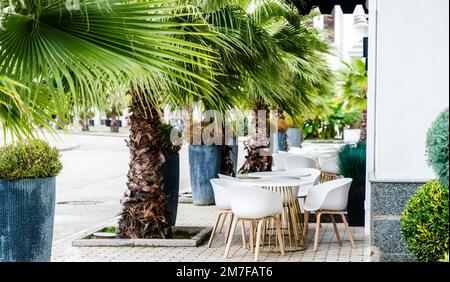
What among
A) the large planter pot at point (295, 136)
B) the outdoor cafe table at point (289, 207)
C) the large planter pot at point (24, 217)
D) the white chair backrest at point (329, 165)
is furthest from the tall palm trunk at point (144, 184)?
the large planter pot at point (295, 136)

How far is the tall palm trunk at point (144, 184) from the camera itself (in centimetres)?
948

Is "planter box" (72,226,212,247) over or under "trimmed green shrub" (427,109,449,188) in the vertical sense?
under

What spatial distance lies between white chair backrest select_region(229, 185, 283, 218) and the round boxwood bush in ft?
9.27

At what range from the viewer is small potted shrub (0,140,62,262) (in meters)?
6.85

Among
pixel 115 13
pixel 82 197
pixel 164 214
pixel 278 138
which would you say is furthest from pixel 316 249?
pixel 278 138

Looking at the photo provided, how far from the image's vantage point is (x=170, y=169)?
10688mm

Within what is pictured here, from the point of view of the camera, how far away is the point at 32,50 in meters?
5.26

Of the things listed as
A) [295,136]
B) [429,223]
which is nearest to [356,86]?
[295,136]

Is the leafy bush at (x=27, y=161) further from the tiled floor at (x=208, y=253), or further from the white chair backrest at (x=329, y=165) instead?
the white chair backrest at (x=329, y=165)

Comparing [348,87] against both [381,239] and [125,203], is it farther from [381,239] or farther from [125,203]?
[381,239]

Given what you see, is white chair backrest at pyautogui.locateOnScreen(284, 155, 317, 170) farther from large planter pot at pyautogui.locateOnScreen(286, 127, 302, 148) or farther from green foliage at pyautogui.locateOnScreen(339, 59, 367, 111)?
large planter pot at pyautogui.locateOnScreen(286, 127, 302, 148)

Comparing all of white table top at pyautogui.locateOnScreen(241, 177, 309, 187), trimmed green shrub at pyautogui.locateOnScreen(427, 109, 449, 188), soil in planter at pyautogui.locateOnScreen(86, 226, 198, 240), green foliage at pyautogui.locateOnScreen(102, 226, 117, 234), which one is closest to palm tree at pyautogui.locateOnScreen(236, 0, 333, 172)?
white table top at pyautogui.locateOnScreen(241, 177, 309, 187)

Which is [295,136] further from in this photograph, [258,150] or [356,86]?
[258,150]
